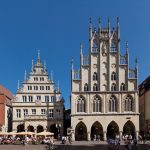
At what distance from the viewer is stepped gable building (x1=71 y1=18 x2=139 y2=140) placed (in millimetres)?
78562

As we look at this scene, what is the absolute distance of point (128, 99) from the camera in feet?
260

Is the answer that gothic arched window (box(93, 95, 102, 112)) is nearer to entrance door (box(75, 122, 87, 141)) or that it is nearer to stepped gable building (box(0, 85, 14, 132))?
entrance door (box(75, 122, 87, 141))

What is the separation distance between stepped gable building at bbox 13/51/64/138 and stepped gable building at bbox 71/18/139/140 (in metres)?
6.02

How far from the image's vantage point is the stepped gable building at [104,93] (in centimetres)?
7856

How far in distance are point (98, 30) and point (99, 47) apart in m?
3.87

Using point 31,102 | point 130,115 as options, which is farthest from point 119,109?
point 31,102

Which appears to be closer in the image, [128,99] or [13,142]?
[13,142]

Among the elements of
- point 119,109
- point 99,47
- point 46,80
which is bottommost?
point 119,109

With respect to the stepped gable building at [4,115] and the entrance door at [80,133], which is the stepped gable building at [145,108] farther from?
the stepped gable building at [4,115]

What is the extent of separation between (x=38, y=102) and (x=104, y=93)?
14.2m

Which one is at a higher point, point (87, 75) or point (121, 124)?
point (87, 75)

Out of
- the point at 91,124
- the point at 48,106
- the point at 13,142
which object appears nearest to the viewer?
the point at 13,142

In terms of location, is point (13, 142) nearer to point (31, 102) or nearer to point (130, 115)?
point (31, 102)

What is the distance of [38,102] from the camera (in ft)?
274
